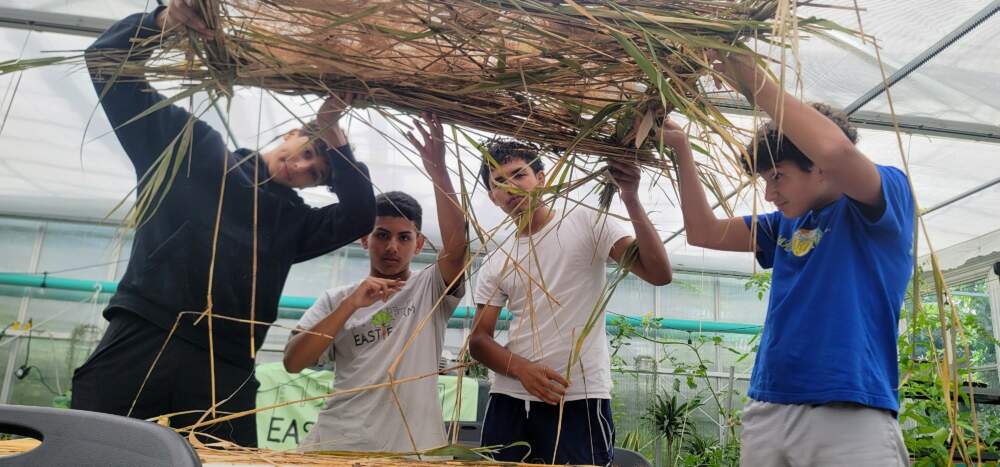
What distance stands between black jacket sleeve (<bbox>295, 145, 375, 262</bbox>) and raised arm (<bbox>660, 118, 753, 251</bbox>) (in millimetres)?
580

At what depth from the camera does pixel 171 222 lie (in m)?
1.16

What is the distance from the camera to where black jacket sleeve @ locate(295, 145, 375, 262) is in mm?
1254

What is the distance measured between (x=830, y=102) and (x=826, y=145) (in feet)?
8.48

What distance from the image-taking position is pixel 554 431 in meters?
1.26

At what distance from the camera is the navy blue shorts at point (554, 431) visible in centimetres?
124

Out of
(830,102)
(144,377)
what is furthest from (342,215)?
(830,102)

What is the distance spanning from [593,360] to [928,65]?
2.47 meters

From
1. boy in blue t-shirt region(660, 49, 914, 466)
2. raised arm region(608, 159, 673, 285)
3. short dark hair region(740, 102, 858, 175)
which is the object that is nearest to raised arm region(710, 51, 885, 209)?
boy in blue t-shirt region(660, 49, 914, 466)

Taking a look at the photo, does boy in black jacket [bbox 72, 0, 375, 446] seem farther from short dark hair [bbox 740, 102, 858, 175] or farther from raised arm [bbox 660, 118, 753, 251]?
short dark hair [bbox 740, 102, 858, 175]

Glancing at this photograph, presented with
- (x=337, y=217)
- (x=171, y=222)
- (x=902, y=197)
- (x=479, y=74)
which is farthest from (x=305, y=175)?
(x=902, y=197)

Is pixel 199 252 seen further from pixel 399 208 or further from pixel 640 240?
pixel 640 240

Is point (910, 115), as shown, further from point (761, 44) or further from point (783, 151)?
point (761, 44)

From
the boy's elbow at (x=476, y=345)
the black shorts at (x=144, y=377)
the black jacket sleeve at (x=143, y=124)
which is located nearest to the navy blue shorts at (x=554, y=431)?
the boy's elbow at (x=476, y=345)

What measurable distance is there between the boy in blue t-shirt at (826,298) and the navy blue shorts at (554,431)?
0.28m
